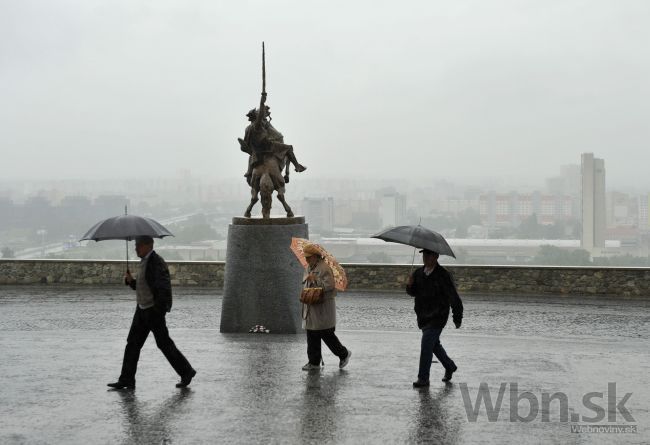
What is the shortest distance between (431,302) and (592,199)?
2560 cm

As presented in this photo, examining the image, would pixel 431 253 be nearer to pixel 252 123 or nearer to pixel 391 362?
pixel 391 362

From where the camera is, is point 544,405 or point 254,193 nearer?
point 544,405

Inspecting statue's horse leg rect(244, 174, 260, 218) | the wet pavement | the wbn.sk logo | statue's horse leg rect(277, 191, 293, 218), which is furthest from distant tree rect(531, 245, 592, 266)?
the wbn.sk logo

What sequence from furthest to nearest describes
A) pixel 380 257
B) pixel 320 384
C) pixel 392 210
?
1. pixel 392 210
2. pixel 380 257
3. pixel 320 384

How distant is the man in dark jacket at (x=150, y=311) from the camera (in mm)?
9508

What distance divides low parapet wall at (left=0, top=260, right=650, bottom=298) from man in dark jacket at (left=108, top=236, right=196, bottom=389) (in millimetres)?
12003

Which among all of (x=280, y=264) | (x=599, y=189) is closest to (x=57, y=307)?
(x=280, y=264)

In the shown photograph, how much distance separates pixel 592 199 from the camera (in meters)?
33.7

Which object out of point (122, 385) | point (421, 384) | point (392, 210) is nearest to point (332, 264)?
point (421, 384)

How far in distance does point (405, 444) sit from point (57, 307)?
12343mm

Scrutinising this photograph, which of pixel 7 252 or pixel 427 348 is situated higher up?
pixel 7 252

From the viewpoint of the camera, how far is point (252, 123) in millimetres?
15328

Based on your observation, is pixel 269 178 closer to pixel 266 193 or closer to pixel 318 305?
pixel 266 193

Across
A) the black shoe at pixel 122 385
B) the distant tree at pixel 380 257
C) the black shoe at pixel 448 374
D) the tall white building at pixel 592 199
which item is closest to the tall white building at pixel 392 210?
the distant tree at pixel 380 257
